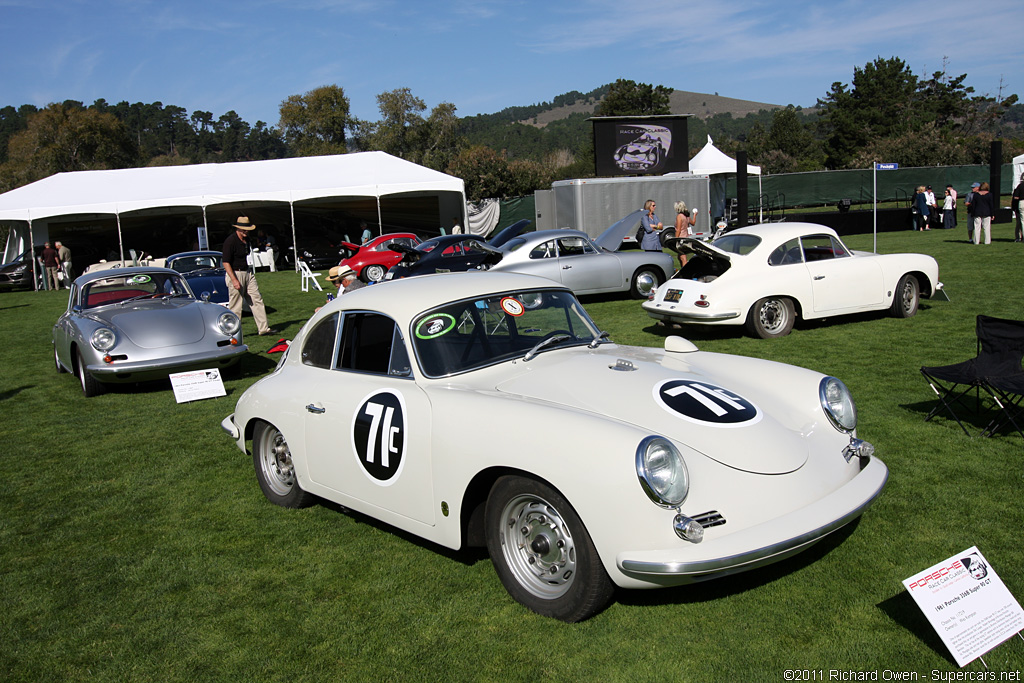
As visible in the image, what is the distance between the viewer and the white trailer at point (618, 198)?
27.0 metres

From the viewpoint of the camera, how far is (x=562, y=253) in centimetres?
1404

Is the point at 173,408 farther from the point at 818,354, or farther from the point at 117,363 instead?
the point at 818,354

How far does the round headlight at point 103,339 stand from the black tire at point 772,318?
26.0ft

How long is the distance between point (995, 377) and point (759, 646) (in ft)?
11.4

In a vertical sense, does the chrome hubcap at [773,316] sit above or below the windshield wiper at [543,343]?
below

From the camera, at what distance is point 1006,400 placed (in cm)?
544

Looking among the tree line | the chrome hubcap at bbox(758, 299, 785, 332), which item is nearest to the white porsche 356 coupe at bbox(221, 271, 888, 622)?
the chrome hubcap at bbox(758, 299, 785, 332)

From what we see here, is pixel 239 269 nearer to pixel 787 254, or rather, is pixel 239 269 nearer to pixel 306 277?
pixel 787 254

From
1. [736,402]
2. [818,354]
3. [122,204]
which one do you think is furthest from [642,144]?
[736,402]

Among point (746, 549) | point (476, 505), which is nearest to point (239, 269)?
point (476, 505)

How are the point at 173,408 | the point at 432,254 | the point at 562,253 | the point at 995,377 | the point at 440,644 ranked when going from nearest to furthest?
the point at 440,644 < the point at 995,377 < the point at 173,408 < the point at 562,253 < the point at 432,254

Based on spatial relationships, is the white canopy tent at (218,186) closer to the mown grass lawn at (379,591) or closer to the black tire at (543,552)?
the mown grass lawn at (379,591)

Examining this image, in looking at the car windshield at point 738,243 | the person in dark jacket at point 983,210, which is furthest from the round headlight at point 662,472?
the person in dark jacket at point 983,210

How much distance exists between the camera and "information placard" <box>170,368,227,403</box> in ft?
27.2
